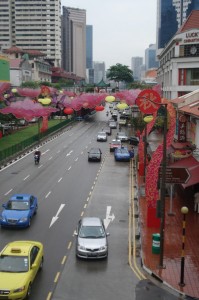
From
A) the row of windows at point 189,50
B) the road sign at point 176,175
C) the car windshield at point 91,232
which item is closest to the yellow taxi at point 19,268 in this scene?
the car windshield at point 91,232

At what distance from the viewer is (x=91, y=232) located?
906 inches

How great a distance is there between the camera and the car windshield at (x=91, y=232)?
896 inches

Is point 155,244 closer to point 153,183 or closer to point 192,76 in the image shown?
point 153,183

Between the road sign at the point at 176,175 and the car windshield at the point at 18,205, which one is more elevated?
the road sign at the point at 176,175

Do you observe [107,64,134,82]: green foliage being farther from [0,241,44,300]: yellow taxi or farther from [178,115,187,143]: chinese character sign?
[0,241,44,300]: yellow taxi

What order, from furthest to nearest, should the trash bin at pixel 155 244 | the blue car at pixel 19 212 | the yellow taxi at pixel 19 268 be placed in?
the blue car at pixel 19 212 → the trash bin at pixel 155 244 → the yellow taxi at pixel 19 268

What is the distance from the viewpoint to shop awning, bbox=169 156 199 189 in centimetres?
2565

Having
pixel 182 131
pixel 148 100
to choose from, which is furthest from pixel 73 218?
pixel 182 131

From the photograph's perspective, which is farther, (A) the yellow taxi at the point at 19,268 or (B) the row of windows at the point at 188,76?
(B) the row of windows at the point at 188,76

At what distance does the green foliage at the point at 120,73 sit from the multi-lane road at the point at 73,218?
11476cm

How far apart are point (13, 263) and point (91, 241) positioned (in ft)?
16.2

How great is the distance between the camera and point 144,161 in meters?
41.1

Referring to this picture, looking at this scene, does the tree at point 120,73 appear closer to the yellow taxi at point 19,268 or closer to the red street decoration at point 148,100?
the red street decoration at point 148,100

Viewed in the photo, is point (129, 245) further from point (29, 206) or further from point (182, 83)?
point (182, 83)
